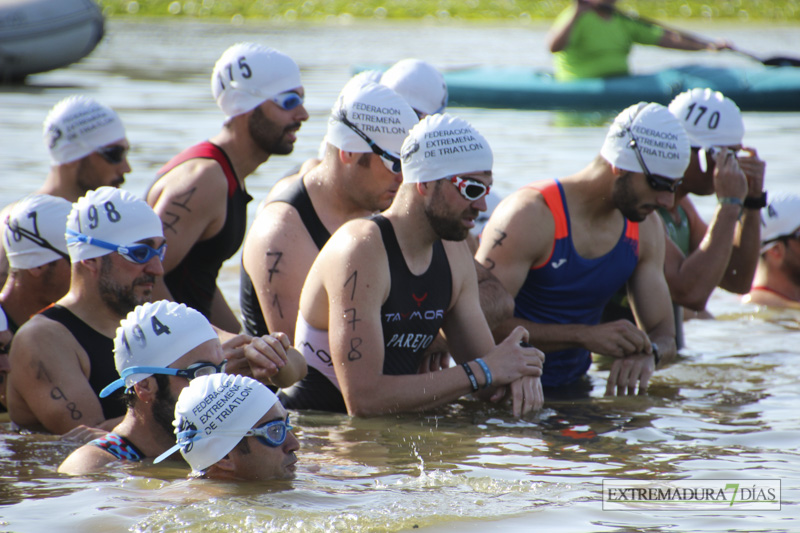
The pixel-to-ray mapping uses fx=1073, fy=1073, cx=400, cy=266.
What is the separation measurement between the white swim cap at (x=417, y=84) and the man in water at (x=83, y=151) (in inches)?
Result: 75.8

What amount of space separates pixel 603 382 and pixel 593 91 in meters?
11.6

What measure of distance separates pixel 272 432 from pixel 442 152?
5.20 ft

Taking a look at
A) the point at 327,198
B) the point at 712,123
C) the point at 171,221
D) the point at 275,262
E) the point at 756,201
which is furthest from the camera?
the point at 756,201

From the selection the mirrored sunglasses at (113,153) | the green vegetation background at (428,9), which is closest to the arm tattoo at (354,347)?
the mirrored sunglasses at (113,153)

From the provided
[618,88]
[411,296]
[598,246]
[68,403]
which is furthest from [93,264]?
[618,88]

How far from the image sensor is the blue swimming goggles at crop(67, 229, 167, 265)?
5293 mm

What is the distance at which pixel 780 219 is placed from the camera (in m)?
8.55

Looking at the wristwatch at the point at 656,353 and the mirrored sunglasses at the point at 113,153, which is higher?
the mirrored sunglasses at the point at 113,153

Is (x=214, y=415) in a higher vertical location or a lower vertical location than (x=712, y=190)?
lower

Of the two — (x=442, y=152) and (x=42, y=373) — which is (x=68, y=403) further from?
(x=442, y=152)

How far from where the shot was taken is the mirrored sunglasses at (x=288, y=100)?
22.0 feet

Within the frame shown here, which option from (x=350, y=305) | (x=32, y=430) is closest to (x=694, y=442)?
(x=350, y=305)

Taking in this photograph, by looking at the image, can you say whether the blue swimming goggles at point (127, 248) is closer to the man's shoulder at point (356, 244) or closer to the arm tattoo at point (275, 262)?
the arm tattoo at point (275, 262)

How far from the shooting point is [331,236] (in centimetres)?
559
